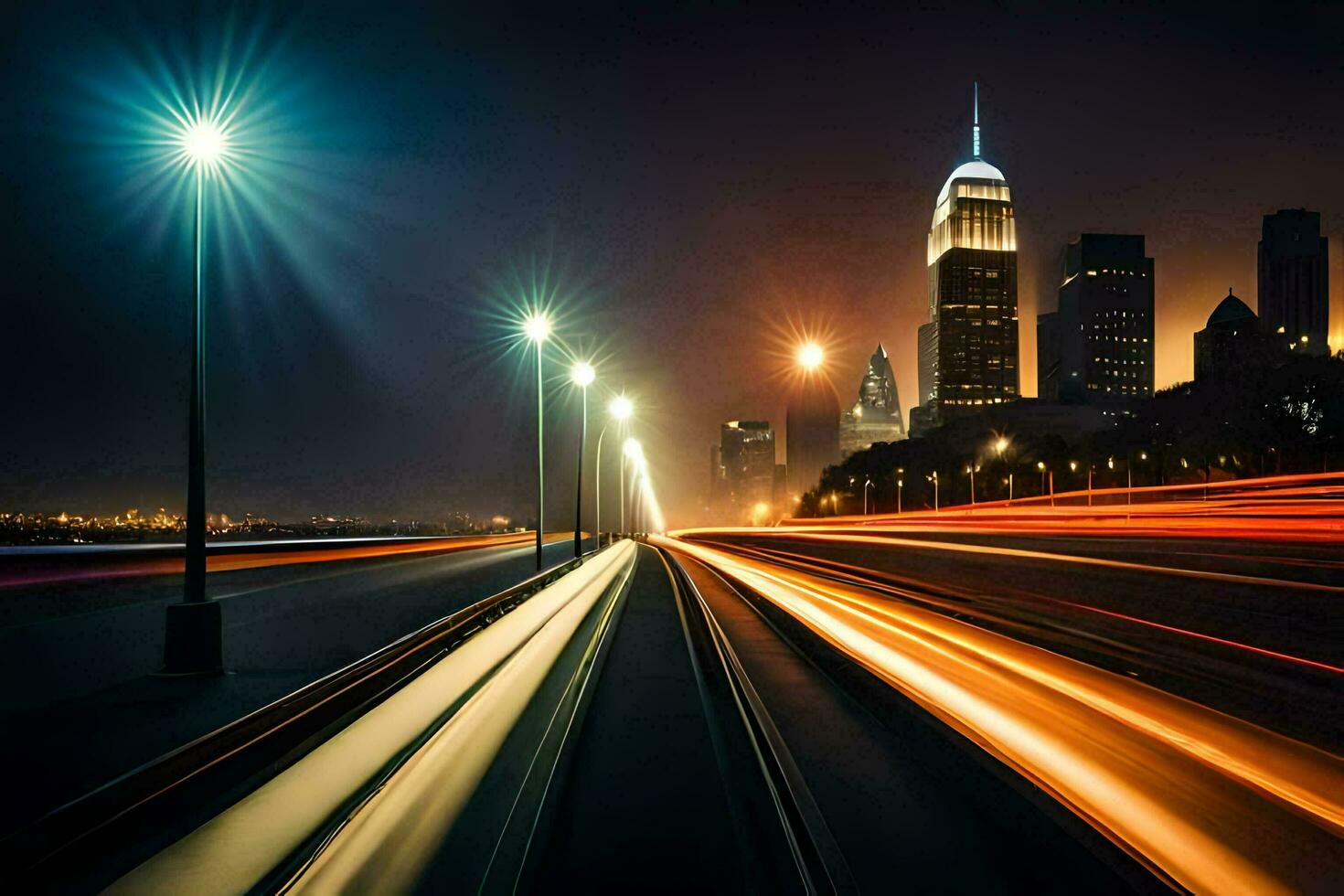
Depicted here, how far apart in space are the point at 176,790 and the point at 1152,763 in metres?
6.88

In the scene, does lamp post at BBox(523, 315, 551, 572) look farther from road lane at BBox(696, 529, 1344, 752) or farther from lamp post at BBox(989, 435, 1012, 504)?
lamp post at BBox(989, 435, 1012, 504)

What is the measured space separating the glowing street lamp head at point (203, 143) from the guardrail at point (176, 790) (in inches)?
271

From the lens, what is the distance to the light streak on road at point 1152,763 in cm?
522

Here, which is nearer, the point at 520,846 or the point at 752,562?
the point at 520,846

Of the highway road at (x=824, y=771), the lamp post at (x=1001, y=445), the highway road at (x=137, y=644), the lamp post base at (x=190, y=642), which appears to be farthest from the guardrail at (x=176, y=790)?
the lamp post at (x=1001, y=445)

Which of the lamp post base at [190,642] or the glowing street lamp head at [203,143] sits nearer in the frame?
the lamp post base at [190,642]

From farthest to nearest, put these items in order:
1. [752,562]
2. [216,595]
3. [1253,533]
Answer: [752,562] < [1253,533] < [216,595]

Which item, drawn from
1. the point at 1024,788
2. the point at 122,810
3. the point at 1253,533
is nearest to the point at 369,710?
the point at 122,810

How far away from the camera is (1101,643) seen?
14.2 metres

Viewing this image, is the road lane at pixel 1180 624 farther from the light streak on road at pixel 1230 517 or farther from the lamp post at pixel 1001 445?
the lamp post at pixel 1001 445

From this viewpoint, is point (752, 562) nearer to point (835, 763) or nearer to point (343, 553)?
point (343, 553)

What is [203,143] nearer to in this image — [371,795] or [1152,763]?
[371,795]

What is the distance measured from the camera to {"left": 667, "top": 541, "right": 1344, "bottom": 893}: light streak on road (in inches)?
205

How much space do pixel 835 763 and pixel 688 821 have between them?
190 centimetres
